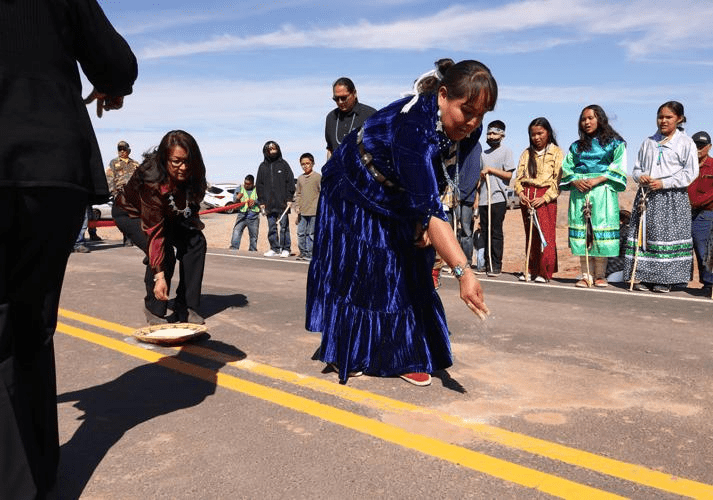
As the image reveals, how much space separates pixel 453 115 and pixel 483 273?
22.0 feet

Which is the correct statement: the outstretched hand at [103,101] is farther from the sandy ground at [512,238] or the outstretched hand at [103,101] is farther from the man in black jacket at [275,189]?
the man in black jacket at [275,189]

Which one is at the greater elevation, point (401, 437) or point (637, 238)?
point (637, 238)

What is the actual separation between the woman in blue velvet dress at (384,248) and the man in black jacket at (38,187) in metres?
1.56

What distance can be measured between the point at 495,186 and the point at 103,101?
8213mm

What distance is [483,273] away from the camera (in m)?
9.98

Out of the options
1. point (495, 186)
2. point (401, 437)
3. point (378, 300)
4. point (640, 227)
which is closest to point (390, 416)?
point (401, 437)

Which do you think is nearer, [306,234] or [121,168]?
[306,234]

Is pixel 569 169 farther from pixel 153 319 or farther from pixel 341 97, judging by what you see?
pixel 153 319

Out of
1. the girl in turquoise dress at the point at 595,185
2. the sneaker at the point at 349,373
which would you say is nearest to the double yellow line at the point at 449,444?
the sneaker at the point at 349,373

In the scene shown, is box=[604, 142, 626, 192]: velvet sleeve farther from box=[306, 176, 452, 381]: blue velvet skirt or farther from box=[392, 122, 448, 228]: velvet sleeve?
box=[392, 122, 448, 228]: velvet sleeve

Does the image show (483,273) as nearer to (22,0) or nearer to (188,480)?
(188,480)

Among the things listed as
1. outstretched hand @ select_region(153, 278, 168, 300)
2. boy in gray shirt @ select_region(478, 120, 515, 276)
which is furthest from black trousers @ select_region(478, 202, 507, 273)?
outstretched hand @ select_region(153, 278, 168, 300)

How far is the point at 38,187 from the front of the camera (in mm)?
2178

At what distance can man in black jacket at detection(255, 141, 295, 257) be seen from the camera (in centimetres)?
1375
